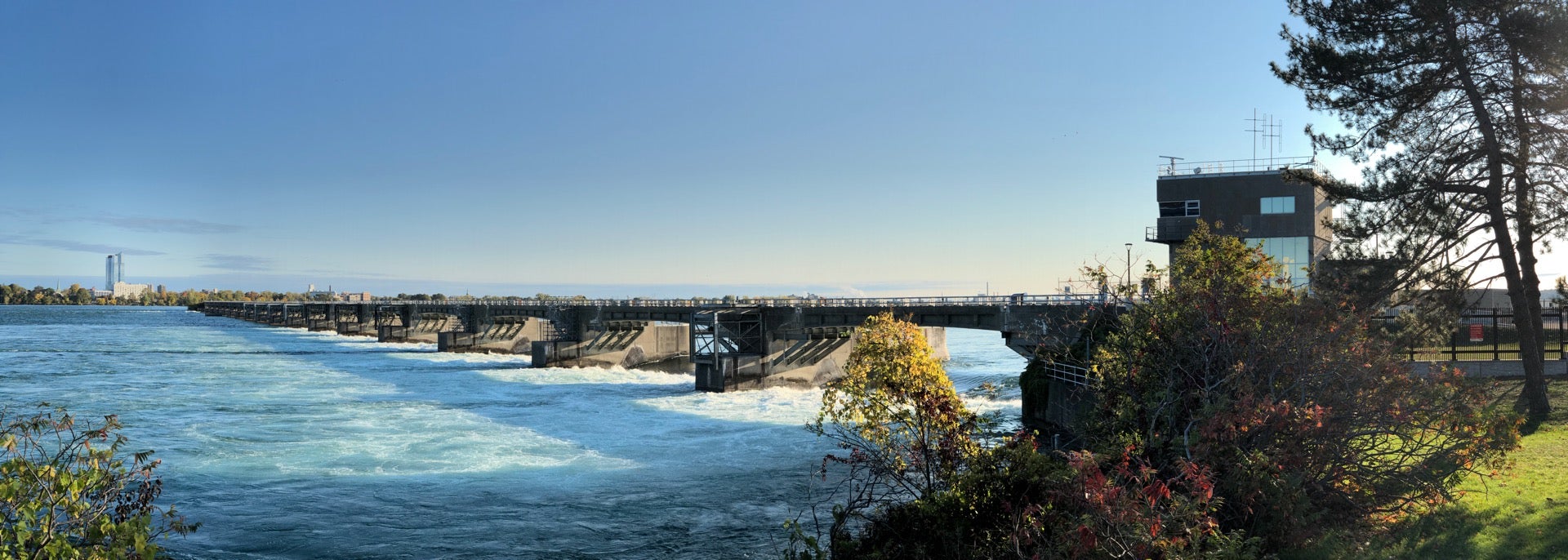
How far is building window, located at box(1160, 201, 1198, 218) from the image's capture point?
179 ft

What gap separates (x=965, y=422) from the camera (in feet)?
51.8

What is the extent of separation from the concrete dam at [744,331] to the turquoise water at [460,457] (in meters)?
3.39

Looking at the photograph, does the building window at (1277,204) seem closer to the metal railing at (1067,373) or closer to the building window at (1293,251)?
the building window at (1293,251)

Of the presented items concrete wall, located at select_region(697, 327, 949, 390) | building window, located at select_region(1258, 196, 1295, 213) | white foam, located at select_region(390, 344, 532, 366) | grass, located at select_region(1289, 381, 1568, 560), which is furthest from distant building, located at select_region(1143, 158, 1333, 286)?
white foam, located at select_region(390, 344, 532, 366)

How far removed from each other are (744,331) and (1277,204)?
3427 centimetres

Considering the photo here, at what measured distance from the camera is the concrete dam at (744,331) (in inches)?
1980

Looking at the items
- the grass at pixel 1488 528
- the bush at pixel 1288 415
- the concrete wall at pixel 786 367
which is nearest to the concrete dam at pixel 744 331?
the concrete wall at pixel 786 367

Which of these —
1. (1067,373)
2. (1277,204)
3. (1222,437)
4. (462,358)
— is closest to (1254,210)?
(1277,204)

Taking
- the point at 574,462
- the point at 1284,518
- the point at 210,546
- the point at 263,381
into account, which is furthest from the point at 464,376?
the point at 1284,518

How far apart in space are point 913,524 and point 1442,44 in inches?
935

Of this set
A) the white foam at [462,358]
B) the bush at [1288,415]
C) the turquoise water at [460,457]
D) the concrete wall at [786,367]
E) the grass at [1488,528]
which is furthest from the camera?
the white foam at [462,358]

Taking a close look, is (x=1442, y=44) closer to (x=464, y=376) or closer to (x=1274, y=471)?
(x=1274, y=471)

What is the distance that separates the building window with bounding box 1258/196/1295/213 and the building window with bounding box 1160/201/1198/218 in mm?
3559

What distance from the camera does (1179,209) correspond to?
5503 centimetres
